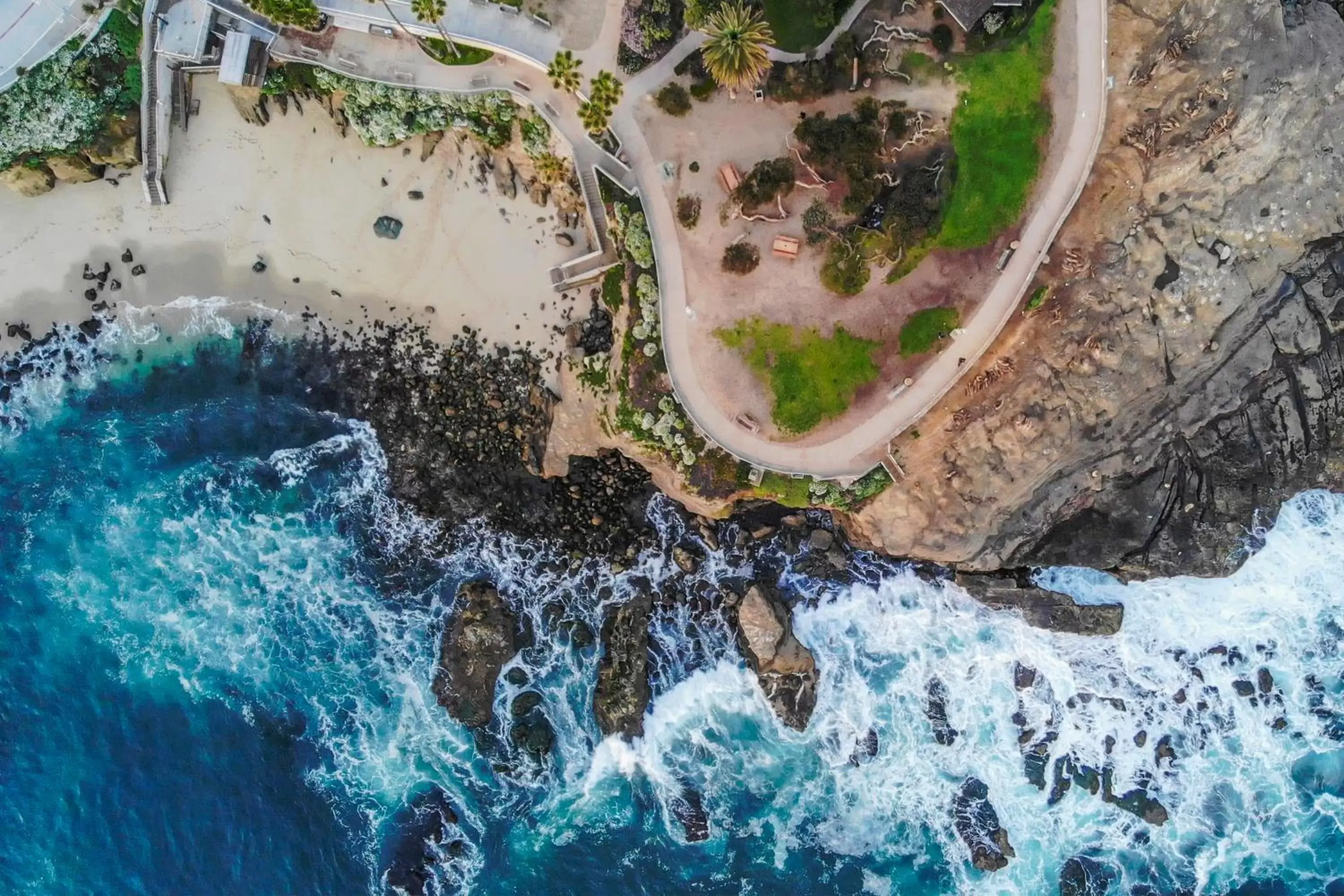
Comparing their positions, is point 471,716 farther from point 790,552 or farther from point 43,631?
point 43,631

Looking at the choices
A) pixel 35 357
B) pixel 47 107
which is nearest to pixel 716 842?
pixel 35 357

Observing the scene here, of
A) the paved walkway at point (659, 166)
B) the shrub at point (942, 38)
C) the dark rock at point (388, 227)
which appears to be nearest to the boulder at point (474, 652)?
the paved walkway at point (659, 166)

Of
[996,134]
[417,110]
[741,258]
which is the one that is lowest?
[741,258]

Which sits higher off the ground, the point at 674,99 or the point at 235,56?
the point at 235,56

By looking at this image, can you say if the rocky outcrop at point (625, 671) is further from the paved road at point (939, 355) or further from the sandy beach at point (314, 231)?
the sandy beach at point (314, 231)

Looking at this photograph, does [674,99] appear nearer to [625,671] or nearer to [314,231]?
[314,231]

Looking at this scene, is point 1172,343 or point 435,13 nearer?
point 435,13

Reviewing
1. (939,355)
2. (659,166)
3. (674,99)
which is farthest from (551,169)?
(939,355)
